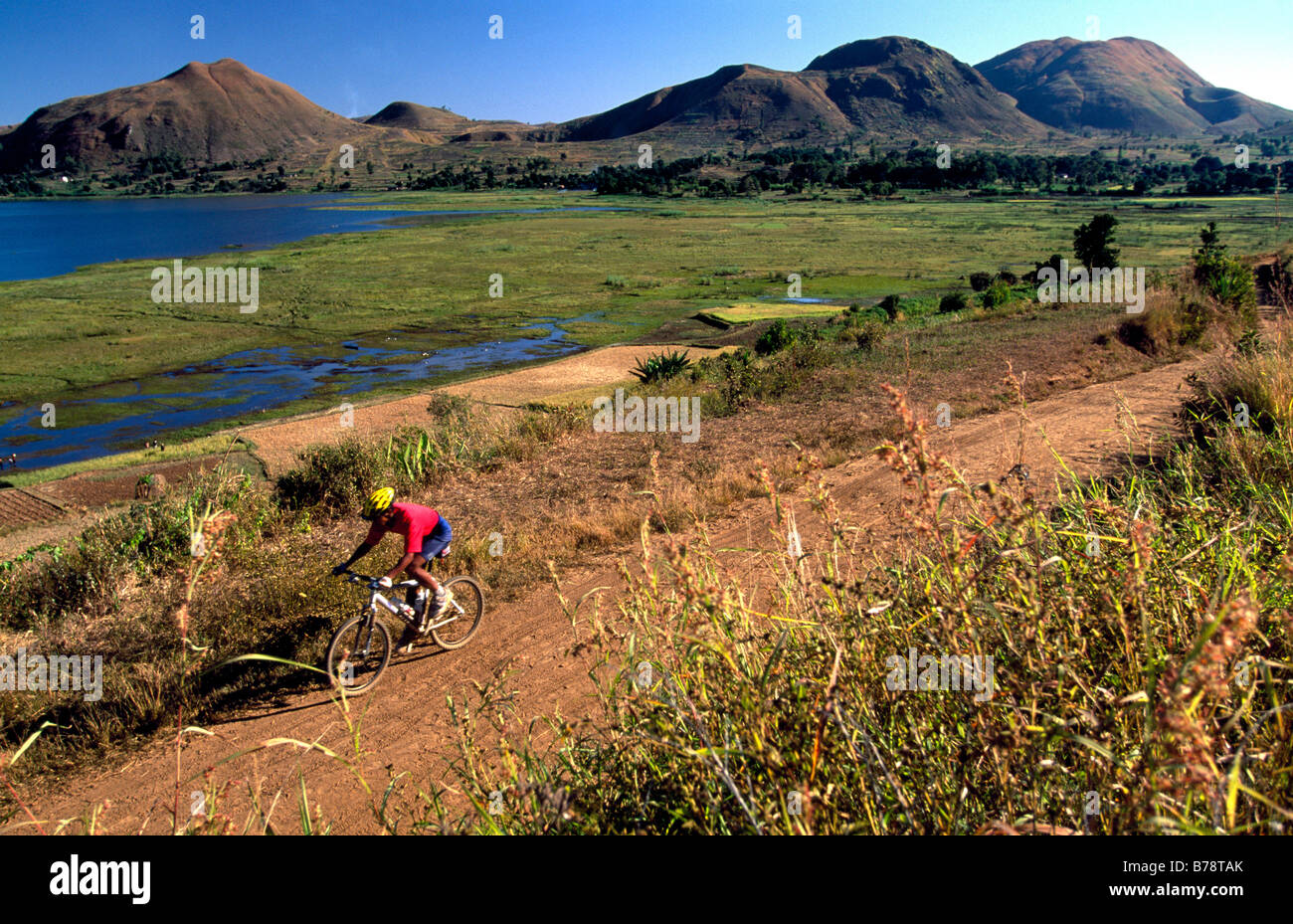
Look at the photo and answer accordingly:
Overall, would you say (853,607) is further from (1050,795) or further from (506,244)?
(506,244)

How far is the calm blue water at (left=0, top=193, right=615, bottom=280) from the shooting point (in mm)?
68500

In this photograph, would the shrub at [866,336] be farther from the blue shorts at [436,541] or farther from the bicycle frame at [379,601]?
the bicycle frame at [379,601]

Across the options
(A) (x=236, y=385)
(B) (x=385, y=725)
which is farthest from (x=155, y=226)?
(B) (x=385, y=725)

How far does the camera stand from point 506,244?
222 ft

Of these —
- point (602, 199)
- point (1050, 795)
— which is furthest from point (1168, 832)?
point (602, 199)

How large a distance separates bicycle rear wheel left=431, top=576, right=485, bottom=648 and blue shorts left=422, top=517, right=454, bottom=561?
0.38 meters

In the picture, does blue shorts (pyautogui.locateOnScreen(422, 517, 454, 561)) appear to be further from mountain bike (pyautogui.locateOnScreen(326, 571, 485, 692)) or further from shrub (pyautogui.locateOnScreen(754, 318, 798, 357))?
shrub (pyautogui.locateOnScreen(754, 318, 798, 357))

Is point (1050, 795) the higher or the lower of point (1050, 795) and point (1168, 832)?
the lower

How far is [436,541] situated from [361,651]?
3.49 ft

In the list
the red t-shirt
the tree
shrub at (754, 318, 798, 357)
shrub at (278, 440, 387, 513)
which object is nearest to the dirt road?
the red t-shirt

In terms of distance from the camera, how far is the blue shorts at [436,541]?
22.1ft

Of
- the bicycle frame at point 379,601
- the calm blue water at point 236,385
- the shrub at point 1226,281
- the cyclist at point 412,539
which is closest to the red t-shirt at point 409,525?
the cyclist at point 412,539
